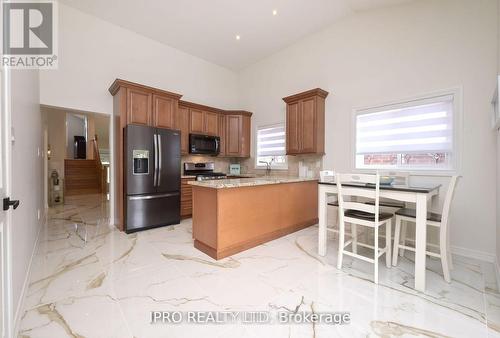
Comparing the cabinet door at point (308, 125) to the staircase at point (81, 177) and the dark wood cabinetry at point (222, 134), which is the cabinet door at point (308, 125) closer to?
the dark wood cabinetry at point (222, 134)

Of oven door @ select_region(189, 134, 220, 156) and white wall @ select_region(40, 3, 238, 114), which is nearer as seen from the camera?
white wall @ select_region(40, 3, 238, 114)

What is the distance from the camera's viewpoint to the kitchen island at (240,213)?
262cm

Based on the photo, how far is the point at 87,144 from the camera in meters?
10.0

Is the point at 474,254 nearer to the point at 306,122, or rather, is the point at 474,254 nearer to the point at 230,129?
the point at 306,122

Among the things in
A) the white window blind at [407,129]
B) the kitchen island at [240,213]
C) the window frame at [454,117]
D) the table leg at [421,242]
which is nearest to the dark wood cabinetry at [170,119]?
the kitchen island at [240,213]

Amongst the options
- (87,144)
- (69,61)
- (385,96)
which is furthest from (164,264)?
(87,144)

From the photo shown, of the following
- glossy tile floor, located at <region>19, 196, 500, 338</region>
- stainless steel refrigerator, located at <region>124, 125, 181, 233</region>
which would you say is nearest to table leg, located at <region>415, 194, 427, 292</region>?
glossy tile floor, located at <region>19, 196, 500, 338</region>

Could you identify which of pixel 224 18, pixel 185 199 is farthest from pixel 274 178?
pixel 224 18

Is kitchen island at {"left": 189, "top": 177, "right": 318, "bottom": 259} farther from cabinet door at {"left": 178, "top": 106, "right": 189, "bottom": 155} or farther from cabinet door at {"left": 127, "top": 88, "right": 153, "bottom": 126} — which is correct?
cabinet door at {"left": 178, "top": 106, "right": 189, "bottom": 155}

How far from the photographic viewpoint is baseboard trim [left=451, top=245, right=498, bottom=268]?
258 cm

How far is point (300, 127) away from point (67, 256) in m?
3.97

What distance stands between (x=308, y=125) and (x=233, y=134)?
200cm

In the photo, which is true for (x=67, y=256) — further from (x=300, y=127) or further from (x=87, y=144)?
(x=87, y=144)

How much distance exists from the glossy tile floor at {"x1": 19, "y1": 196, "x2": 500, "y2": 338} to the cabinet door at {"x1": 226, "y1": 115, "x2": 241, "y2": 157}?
9.41 ft
